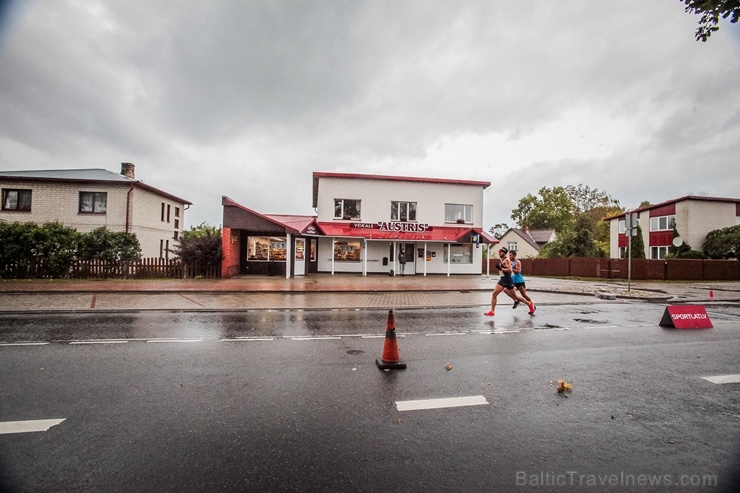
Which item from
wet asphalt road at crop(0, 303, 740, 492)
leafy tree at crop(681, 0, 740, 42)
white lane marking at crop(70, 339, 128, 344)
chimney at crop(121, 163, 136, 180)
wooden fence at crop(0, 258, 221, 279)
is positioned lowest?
wet asphalt road at crop(0, 303, 740, 492)

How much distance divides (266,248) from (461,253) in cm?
1436

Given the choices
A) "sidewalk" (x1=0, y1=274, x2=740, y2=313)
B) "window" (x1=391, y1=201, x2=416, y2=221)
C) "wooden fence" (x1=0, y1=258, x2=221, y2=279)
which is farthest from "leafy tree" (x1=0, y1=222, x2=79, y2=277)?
"window" (x1=391, y1=201, x2=416, y2=221)

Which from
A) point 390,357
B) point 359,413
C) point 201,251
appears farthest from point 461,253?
point 359,413

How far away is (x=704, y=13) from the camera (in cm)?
512

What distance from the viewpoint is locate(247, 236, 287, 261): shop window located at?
22453 mm

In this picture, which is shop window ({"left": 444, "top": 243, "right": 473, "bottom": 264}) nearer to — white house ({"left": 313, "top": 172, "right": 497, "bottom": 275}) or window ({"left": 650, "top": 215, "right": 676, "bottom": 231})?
white house ({"left": 313, "top": 172, "right": 497, "bottom": 275})

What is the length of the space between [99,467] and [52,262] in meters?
19.0

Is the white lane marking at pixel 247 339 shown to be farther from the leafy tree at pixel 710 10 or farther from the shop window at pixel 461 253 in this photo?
the shop window at pixel 461 253

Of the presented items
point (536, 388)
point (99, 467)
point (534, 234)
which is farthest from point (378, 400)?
point (534, 234)

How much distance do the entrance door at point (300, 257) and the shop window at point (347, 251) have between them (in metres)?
2.83

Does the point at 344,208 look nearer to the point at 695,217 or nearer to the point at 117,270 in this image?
the point at 117,270

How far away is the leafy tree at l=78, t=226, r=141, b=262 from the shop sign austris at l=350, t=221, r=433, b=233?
1359 centimetres

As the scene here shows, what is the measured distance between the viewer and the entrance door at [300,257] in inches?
874

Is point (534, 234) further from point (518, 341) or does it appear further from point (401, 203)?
point (518, 341)
